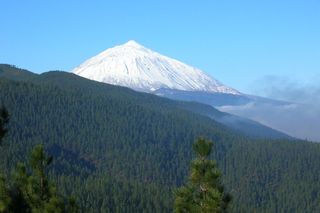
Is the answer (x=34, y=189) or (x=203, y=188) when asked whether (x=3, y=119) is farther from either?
(x=203, y=188)

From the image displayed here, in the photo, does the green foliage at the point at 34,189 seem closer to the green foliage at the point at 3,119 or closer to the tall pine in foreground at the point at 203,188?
the green foliage at the point at 3,119

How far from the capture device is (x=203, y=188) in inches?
1310

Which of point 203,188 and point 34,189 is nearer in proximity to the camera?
point 34,189

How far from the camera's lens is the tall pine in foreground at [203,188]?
32.5m

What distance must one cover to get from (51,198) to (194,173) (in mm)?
8187

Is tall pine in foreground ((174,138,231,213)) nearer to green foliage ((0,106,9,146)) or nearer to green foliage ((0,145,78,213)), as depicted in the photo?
green foliage ((0,145,78,213))

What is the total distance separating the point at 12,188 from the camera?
32031mm

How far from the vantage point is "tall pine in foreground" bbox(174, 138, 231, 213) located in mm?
32531

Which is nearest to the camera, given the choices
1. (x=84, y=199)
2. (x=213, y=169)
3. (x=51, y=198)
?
(x=51, y=198)

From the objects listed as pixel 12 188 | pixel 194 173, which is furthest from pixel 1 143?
pixel 194 173

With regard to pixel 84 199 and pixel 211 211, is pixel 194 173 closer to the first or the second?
pixel 211 211

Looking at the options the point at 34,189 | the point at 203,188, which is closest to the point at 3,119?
the point at 34,189

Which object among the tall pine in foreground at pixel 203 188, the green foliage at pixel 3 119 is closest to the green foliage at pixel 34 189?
the green foliage at pixel 3 119

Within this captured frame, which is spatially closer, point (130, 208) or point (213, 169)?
point (213, 169)
